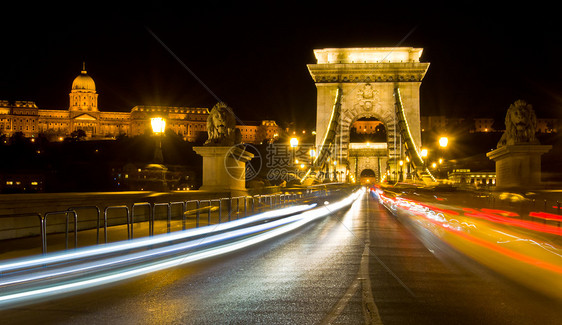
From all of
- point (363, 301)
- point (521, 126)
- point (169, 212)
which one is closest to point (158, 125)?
point (169, 212)

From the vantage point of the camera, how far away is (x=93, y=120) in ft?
540

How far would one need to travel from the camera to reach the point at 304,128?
114 m

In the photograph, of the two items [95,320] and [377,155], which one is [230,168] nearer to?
[95,320]

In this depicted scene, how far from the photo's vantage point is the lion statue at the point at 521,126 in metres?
16.5

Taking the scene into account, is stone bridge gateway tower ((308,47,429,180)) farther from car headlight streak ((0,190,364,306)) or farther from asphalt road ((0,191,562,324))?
asphalt road ((0,191,562,324))

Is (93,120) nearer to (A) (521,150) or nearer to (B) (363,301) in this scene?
(A) (521,150)

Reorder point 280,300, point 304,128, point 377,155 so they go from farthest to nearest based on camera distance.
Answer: point 304,128
point 377,155
point 280,300

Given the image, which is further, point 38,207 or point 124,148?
point 124,148

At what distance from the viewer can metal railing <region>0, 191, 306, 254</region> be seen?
8.36 m

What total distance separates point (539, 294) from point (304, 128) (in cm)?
10828

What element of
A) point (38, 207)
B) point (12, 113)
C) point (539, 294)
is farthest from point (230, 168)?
point (12, 113)

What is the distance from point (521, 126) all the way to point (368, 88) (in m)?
47.9

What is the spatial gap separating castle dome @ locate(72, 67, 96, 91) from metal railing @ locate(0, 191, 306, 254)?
6156 inches

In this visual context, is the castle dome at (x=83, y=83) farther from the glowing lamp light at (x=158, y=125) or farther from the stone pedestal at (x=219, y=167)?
the glowing lamp light at (x=158, y=125)
